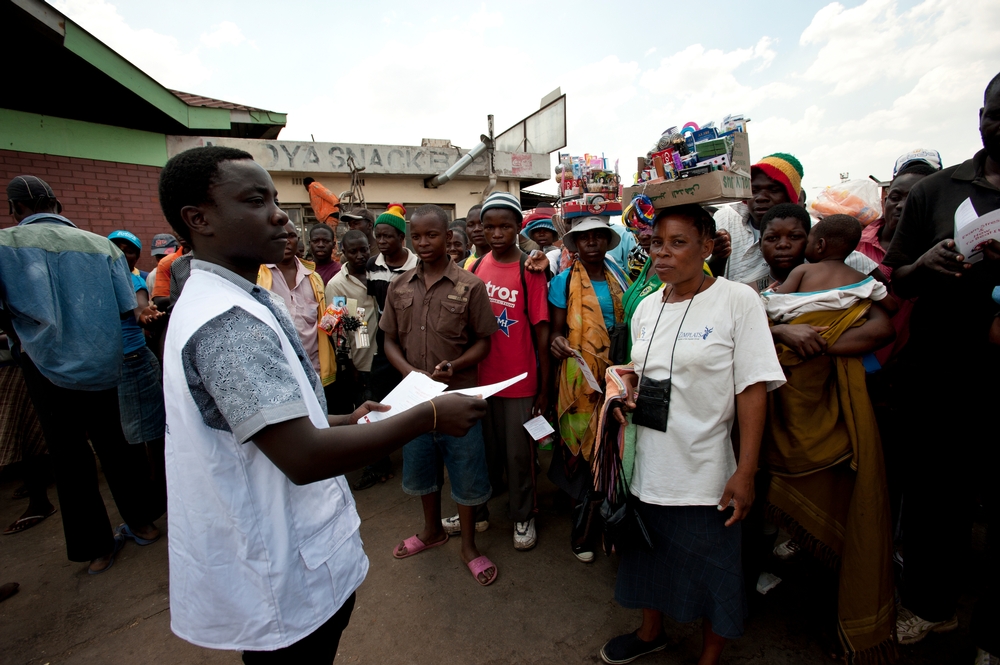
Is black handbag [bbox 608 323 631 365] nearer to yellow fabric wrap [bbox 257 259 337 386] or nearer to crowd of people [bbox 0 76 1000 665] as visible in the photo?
crowd of people [bbox 0 76 1000 665]

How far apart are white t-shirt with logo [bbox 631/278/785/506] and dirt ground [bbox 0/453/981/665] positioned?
0.94m

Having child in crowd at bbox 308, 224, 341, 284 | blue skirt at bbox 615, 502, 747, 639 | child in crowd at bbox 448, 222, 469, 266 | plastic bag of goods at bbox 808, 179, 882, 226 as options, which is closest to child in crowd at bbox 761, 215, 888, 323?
blue skirt at bbox 615, 502, 747, 639

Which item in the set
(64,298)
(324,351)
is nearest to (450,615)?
(324,351)

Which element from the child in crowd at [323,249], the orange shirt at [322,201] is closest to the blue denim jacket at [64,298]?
the child in crowd at [323,249]

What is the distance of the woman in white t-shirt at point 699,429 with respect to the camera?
1.73 metres

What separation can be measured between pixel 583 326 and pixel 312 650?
2.01 metres

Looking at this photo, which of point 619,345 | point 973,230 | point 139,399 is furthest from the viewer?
point 139,399

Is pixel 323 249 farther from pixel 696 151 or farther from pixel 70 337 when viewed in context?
pixel 696 151

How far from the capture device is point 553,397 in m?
3.13

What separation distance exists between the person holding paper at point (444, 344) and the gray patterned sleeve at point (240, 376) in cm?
157

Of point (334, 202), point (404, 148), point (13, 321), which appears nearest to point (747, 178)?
point (13, 321)

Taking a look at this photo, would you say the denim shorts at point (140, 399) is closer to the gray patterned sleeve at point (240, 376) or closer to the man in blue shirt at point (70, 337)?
the man in blue shirt at point (70, 337)

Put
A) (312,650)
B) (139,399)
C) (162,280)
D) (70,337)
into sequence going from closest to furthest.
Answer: (312,650)
(70,337)
(139,399)
(162,280)

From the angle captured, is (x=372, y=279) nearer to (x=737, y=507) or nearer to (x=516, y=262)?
(x=516, y=262)
